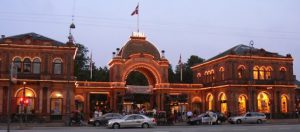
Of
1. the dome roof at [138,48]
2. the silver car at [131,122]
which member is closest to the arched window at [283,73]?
the dome roof at [138,48]

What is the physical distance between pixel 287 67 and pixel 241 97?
31.3ft

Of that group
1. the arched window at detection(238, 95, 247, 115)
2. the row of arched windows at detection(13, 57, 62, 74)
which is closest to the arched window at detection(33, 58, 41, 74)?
the row of arched windows at detection(13, 57, 62, 74)

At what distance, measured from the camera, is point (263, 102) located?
61688 millimetres

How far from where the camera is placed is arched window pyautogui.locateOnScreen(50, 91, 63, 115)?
52250mm

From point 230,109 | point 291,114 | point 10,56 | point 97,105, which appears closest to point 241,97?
point 230,109

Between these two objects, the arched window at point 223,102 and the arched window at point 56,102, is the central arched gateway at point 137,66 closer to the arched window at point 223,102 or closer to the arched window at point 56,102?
the arched window at point 223,102

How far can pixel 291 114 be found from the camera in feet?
204

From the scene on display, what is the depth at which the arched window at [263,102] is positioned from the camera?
202 feet

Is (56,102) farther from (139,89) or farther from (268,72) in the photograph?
(268,72)

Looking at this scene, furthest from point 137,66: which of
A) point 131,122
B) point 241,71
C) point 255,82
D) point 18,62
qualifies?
Result: point 131,122

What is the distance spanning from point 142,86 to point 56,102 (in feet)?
50.4

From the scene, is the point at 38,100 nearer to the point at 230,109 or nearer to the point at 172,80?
the point at 230,109

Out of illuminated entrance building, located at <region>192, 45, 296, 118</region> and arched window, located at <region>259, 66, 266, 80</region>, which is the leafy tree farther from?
arched window, located at <region>259, 66, 266, 80</region>

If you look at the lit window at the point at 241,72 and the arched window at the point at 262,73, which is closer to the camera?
the lit window at the point at 241,72
